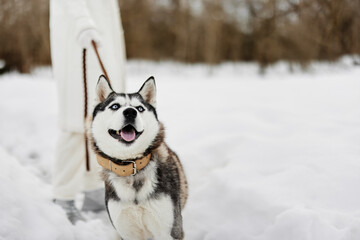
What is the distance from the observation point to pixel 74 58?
272 cm

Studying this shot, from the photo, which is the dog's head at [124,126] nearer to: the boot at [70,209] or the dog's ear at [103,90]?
the dog's ear at [103,90]

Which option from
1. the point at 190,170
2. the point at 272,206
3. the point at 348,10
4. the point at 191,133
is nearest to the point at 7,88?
the point at 191,133

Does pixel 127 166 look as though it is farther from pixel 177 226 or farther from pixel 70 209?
pixel 70 209

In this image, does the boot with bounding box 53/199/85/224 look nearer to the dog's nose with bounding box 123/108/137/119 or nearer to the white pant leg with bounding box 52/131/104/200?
the white pant leg with bounding box 52/131/104/200

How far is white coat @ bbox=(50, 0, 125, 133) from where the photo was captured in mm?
2676

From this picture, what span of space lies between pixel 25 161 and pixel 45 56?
32.4 feet

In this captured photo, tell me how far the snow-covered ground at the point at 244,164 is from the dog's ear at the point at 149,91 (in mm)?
1117

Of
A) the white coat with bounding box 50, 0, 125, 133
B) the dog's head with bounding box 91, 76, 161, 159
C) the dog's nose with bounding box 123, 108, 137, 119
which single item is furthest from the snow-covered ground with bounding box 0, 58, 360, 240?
the dog's nose with bounding box 123, 108, 137, 119

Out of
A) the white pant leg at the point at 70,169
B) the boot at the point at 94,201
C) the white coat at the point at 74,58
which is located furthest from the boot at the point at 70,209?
the white coat at the point at 74,58

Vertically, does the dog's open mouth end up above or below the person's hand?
below

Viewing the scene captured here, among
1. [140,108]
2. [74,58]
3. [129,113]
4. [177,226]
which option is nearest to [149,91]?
[140,108]

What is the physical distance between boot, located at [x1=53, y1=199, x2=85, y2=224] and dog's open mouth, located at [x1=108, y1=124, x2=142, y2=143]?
1.26 m

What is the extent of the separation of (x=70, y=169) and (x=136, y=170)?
1165 mm

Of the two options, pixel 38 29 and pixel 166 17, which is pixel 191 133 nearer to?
pixel 38 29
